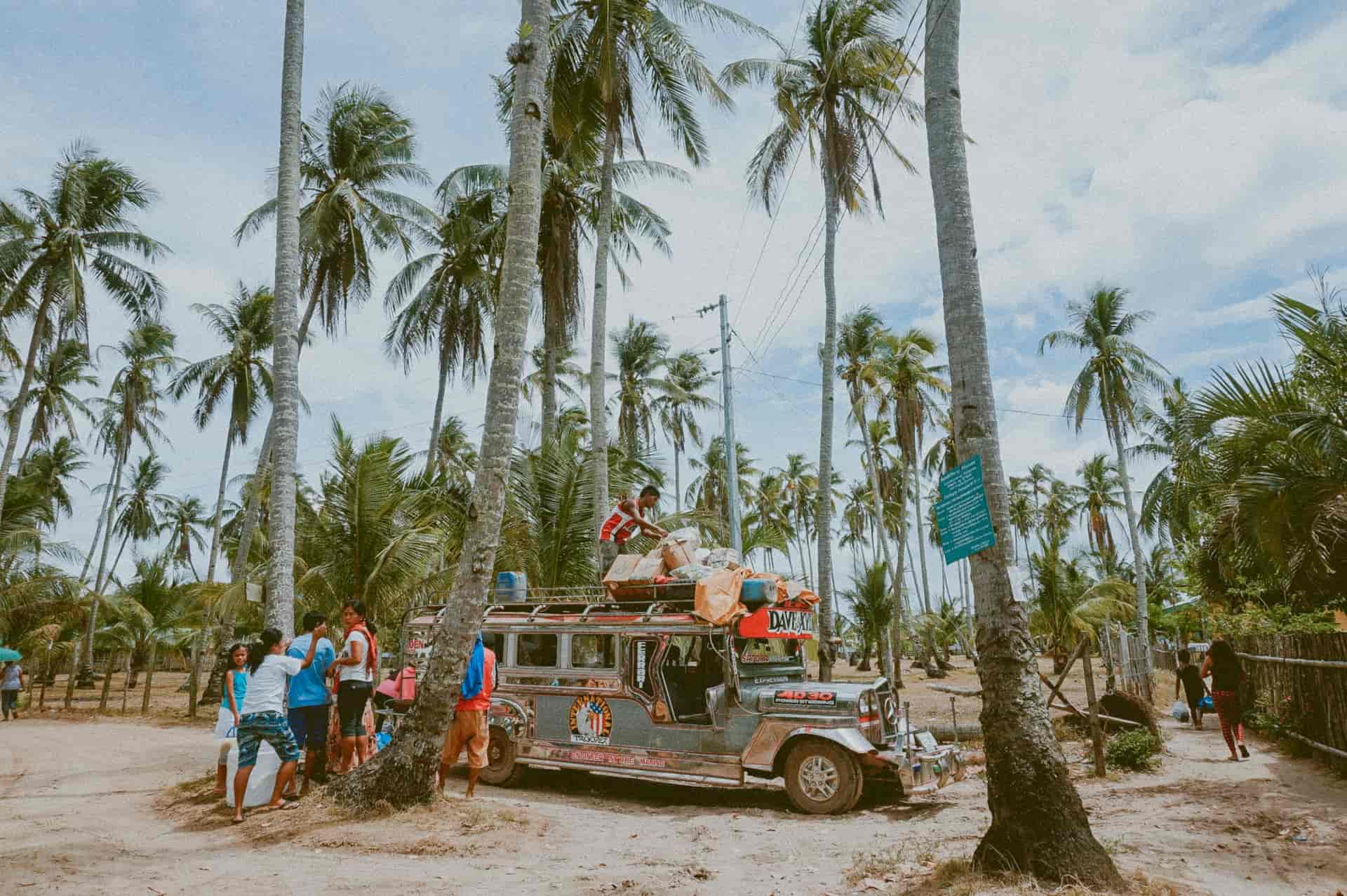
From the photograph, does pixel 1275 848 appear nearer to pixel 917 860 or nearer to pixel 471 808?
pixel 917 860

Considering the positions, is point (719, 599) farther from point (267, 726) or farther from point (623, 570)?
point (267, 726)

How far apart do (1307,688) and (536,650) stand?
9999 millimetres

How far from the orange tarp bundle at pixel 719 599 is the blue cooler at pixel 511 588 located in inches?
125

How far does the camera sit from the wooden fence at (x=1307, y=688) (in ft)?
32.4

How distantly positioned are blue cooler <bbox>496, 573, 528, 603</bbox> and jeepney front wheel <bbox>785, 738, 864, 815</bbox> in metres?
4.33

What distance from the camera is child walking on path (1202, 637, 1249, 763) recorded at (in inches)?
443

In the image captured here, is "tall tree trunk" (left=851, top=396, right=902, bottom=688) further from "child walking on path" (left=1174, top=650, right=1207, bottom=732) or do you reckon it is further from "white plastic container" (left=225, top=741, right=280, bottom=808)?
"white plastic container" (left=225, top=741, right=280, bottom=808)

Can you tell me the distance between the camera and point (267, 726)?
25.1ft

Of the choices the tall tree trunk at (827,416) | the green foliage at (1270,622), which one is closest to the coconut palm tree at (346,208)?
the tall tree trunk at (827,416)

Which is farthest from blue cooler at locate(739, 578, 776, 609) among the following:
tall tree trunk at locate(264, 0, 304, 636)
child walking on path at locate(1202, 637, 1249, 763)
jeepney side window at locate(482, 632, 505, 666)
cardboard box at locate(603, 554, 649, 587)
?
child walking on path at locate(1202, 637, 1249, 763)

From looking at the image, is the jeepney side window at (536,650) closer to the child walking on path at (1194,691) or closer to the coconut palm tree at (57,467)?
the child walking on path at (1194,691)

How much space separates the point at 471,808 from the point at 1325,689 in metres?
10.1

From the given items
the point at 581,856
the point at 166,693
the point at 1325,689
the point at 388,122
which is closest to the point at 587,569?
the point at 581,856

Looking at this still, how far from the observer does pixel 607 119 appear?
54.1 feet
